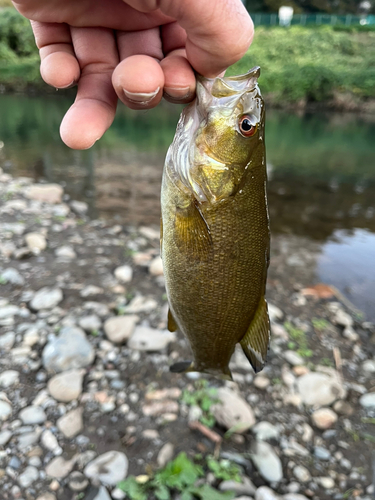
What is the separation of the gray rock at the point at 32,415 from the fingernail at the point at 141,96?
2416mm

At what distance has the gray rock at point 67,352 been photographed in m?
3.26

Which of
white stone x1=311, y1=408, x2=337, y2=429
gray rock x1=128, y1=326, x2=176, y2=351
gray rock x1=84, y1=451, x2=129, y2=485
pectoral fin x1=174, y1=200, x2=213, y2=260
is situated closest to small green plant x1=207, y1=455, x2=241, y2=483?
gray rock x1=84, y1=451, x2=129, y2=485

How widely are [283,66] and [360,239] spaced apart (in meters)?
23.1

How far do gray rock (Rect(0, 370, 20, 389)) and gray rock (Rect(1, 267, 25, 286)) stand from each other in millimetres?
1342

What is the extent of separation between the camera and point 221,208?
1651mm

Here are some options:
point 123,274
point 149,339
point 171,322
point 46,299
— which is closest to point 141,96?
point 171,322

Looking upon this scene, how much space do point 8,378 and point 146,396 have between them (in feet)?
3.71

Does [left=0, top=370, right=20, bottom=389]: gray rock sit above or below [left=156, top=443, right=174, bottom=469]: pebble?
above

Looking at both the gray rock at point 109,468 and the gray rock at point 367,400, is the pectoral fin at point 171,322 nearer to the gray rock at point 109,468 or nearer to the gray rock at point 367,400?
the gray rock at point 109,468

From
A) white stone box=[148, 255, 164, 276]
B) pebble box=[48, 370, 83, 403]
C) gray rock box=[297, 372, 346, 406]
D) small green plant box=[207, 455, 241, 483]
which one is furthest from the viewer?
white stone box=[148, 255, 164, 276]

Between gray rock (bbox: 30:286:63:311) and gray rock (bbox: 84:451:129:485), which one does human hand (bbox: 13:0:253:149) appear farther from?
→ gray rock (bbox: 30:286:63:311)

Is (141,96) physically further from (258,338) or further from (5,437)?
(5,437)

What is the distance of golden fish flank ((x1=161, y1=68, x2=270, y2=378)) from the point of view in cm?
162

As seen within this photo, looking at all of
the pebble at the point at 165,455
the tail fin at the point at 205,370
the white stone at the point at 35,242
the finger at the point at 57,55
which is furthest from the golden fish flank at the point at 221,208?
the white stone at the point at 35,242
